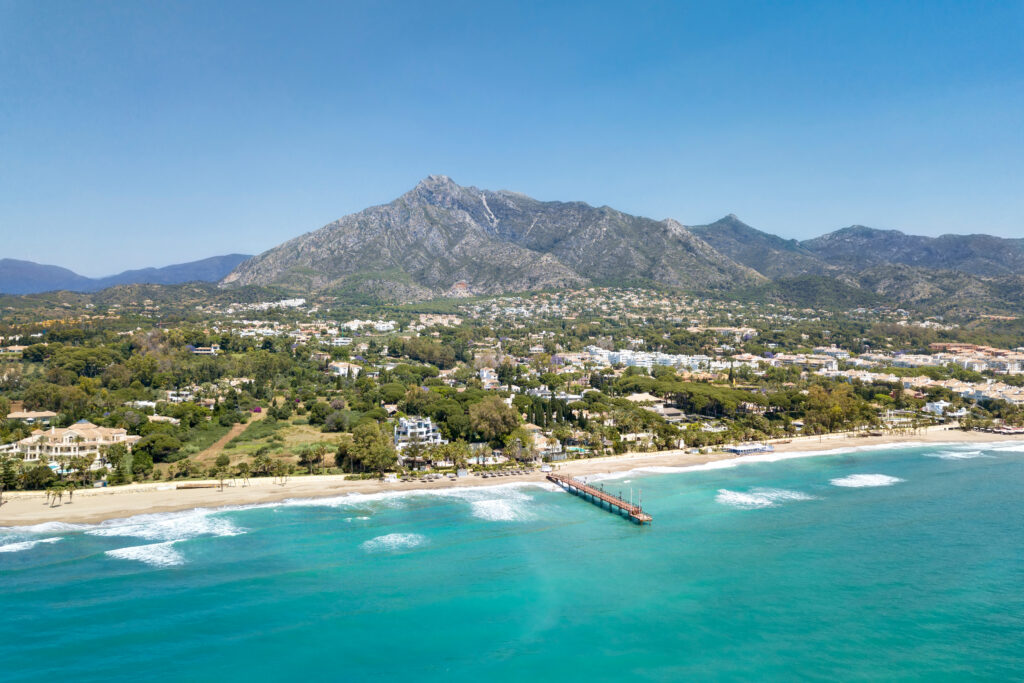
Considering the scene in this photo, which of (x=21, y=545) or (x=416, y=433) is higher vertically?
(x=416, y=433)

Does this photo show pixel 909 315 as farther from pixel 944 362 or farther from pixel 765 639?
pixel 765 639

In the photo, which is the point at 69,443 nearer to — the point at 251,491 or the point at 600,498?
the point at 251,491

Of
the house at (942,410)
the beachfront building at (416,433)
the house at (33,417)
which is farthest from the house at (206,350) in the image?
the house at (942,410)

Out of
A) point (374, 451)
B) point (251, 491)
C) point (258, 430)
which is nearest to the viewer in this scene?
point (251, 491)

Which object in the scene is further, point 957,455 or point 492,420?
point 957,455

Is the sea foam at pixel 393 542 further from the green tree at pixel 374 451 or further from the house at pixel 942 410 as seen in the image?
the house at pixel 942 410

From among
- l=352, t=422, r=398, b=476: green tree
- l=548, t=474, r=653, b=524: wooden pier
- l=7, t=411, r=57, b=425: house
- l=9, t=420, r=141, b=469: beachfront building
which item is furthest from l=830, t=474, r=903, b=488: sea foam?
l=7, t=411, r=57, b=425: house

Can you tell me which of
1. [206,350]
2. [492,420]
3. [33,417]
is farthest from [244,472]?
[206,350]

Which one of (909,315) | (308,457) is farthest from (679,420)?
(909,315)
